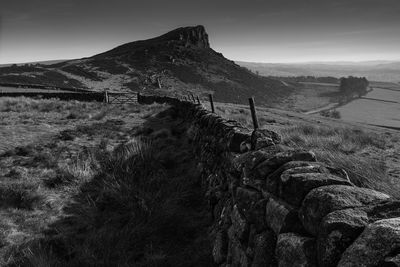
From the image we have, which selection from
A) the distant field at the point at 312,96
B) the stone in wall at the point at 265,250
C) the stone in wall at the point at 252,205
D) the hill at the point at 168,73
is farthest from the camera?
the distant field at the point at 312,96

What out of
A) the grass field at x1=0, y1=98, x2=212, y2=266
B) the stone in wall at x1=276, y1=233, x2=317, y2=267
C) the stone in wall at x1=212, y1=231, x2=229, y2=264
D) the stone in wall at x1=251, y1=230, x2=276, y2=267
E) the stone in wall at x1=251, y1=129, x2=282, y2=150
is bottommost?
the grass field at x1=0, y1=98, x2=212, y2=266

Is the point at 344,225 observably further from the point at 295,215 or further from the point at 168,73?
the point at 168,73

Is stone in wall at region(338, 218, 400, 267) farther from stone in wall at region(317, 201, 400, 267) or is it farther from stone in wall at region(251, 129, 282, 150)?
stone in wall at region(251, 129, 282, 150)

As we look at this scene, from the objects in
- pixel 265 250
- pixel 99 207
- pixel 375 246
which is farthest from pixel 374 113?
pixel 375 246

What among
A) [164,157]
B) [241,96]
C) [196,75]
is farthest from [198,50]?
[164,157]

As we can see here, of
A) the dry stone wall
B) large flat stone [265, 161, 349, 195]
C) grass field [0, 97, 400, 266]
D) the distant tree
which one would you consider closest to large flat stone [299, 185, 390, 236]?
the dry stone wall

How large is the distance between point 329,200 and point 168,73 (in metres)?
128

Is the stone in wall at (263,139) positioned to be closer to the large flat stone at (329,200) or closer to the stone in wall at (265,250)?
the stone in wall at (265,250)

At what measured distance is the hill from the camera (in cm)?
9494

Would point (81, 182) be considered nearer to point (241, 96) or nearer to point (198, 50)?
point (241, 96)

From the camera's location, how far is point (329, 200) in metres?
2.27

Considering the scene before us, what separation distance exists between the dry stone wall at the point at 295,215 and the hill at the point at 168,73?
76.2m

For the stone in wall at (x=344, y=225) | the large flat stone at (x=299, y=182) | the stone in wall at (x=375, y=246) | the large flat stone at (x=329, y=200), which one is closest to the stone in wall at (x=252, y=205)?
the large flat stone at (x=299, y=182)

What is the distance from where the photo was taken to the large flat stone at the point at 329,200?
7.25 ft
